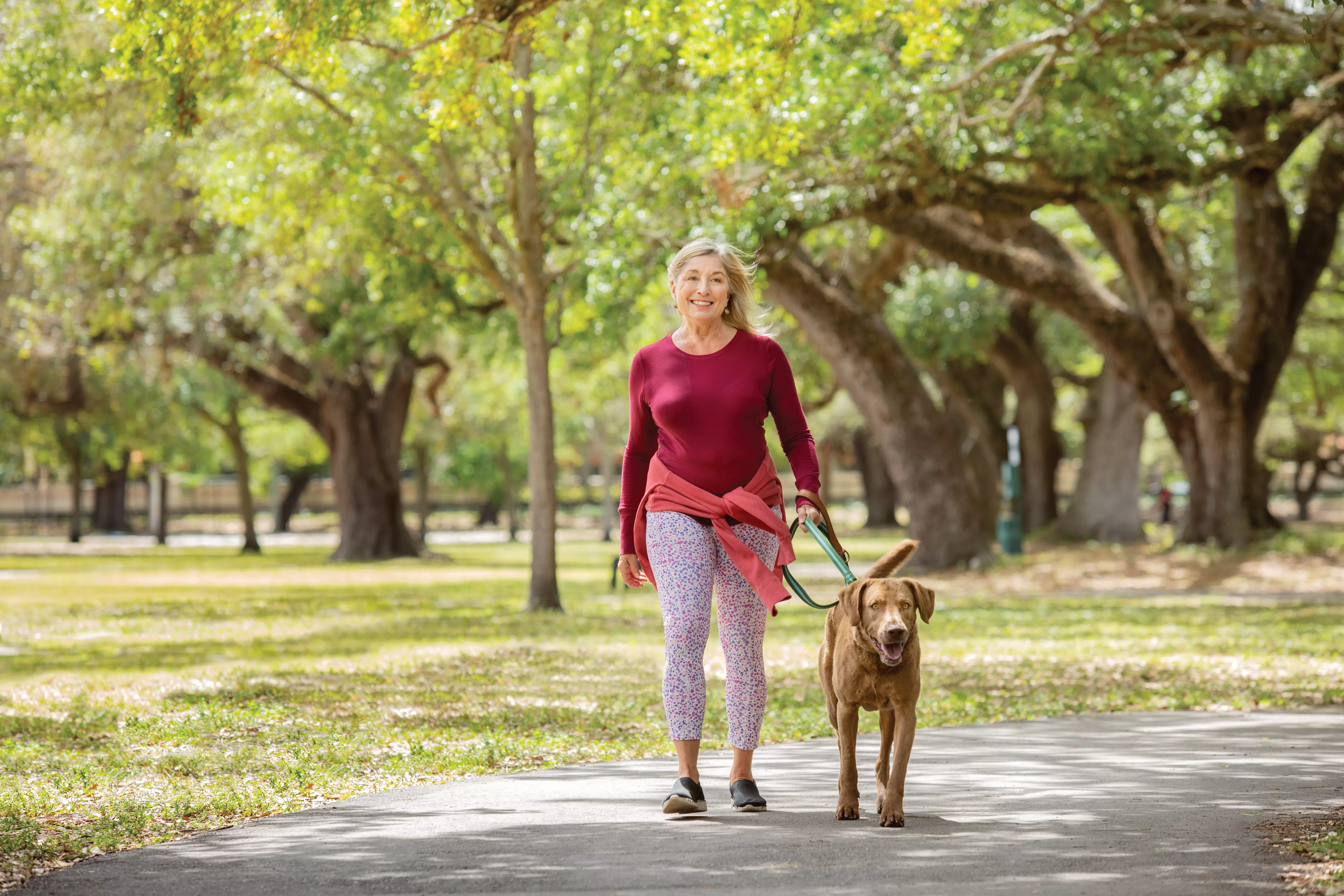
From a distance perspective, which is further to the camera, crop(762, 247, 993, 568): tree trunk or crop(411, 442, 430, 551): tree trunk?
crop(411, 442, 430, 551): tree trunk

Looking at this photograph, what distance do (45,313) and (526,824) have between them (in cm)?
2005

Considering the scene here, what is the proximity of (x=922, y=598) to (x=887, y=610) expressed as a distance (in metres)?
0.21

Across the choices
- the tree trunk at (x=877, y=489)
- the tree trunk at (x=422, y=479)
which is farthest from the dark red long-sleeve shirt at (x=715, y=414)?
the tree trunk at (x=877, y=489)

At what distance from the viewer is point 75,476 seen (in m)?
45.8

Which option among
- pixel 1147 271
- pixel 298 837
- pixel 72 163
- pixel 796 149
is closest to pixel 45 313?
pixel 72 163

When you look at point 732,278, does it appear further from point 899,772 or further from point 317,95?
point 317,95

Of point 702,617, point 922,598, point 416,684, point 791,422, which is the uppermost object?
point 791,422

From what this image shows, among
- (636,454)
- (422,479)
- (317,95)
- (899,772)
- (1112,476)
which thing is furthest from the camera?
(422,479)

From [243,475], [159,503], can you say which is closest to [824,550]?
[243,475]

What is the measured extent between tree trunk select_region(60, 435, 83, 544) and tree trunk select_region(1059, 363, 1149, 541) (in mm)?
30061

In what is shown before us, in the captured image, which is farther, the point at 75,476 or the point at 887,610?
the point at 75,476

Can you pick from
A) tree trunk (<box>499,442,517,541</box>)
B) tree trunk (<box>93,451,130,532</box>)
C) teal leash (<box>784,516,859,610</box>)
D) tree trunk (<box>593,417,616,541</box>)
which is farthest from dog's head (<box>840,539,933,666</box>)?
tree trunk (<box>93,451,130,532</box>)

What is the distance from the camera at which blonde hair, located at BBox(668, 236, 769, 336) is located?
5.64 m

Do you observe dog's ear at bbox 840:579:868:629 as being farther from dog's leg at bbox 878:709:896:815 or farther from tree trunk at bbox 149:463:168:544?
tree trunk at bbox 149:463:168:544
